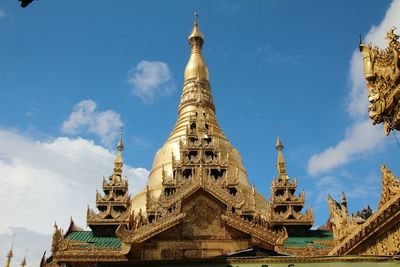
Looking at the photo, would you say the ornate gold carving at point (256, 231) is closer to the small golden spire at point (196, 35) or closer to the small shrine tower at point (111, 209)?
the small shrine tower at point (111, 209)

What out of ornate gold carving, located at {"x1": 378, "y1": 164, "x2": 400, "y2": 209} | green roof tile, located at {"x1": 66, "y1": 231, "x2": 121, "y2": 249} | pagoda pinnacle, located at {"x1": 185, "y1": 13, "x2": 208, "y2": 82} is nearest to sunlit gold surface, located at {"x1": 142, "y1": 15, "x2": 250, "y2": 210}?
pagoda pinnacle, located at {"x1": 185, "y1": 13, "x2": 208, "y2": 82}

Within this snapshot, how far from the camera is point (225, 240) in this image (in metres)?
19.9

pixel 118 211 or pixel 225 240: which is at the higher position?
Result: pixel 118 211

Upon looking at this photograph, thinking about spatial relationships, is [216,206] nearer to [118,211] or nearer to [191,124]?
[118,211]

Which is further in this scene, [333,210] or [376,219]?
[333,210]

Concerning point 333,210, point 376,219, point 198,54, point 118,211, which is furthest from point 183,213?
point 198,54

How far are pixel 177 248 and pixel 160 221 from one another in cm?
143

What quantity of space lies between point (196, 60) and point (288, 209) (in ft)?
81.1

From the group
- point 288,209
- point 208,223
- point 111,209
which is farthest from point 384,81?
point 111,209

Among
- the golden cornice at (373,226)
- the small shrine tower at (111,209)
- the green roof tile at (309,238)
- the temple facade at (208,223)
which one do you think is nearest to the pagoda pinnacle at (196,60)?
the temple facade at (208,223)

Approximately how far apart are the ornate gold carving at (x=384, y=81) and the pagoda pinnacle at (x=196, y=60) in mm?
37186

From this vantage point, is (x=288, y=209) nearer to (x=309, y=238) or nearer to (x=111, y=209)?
(x=309, y=238)

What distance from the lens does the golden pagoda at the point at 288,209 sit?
1075 inches

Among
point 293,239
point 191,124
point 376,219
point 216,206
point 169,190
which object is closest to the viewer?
point 376,219
